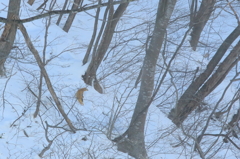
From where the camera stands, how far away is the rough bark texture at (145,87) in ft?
14.5

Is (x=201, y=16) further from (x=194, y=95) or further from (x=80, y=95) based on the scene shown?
(x=80, y=95)

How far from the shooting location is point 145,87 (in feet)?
15.1

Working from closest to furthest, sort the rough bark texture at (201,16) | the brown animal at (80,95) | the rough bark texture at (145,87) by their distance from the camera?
the rough bark texture at (145,87), the brown animal at (80,95), the rough bark texture at (201,16)

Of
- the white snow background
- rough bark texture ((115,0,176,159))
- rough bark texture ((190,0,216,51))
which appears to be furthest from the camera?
rough bark texture ((190,0,216,51))

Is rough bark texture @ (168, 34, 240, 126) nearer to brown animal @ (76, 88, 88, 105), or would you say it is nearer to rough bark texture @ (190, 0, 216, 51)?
rough bark texture @ (190, 0, 216, 51)

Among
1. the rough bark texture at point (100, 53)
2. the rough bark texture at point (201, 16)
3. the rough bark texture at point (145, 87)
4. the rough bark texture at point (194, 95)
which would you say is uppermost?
the rough bark texture at point (201, 16)

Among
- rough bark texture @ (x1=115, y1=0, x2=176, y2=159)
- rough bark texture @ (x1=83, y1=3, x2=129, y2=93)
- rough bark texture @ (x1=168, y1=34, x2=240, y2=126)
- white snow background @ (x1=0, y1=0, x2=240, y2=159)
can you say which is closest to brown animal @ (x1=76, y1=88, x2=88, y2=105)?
white snow background @ (x1=0, y1=0, x2=240, y2=159)

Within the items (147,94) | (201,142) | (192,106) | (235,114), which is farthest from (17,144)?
(235,114)

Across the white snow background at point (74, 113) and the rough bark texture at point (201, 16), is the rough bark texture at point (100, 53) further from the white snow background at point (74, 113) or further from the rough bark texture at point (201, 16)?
the rough bark texture at point (201, 16)

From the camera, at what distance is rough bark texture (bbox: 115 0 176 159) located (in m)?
4.41

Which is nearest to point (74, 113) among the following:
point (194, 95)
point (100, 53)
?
point (100, 53)

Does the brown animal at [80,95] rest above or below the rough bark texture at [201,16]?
below

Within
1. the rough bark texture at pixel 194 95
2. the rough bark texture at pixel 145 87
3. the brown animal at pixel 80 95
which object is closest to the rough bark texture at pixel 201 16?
the rough bark texture at pixel 194 95

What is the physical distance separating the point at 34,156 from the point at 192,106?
321 centimetres
